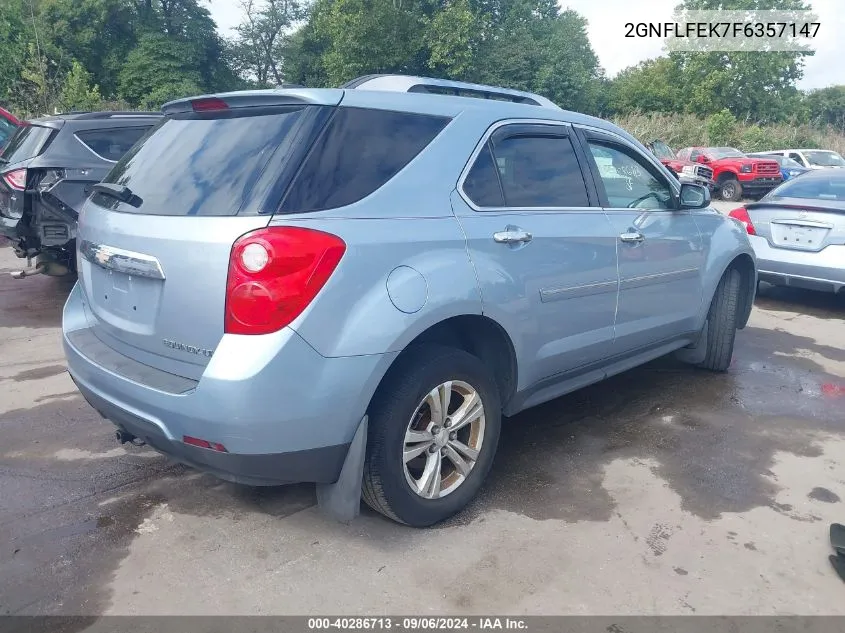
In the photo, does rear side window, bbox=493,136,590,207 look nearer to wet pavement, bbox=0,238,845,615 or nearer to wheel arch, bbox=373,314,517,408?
wheel arch, bbox=373,314,517,408

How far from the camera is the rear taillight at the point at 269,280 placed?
2.47 meters

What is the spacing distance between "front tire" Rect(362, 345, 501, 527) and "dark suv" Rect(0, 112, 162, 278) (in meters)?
4.98

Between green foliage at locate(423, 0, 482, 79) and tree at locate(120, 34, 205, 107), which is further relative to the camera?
tree at locate(120, 34, 205, 107)

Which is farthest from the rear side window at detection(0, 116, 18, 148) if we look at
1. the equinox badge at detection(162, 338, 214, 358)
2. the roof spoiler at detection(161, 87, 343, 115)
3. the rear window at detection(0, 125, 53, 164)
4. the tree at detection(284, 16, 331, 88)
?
the tree at detection(284, 16, 331, 88)

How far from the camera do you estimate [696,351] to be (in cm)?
524

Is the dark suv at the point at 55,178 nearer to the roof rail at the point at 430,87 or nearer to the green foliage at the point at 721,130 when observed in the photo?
the roof rail at the point at 430,87

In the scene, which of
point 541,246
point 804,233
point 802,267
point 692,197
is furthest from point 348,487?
point 804,233

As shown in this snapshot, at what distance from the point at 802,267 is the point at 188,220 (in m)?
6.26

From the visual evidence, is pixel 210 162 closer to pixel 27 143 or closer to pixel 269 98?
pixel 269 98

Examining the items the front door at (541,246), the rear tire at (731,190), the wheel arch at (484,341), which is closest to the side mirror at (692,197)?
the front door at (541,246)

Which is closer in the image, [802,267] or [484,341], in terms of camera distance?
[484,341]

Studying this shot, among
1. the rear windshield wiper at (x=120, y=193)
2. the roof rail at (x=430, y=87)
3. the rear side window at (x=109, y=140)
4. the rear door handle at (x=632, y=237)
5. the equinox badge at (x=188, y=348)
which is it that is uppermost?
the roof rail at (x=430, y=87)

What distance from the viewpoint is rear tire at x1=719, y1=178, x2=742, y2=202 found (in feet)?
71.2

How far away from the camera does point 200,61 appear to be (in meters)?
42.3
